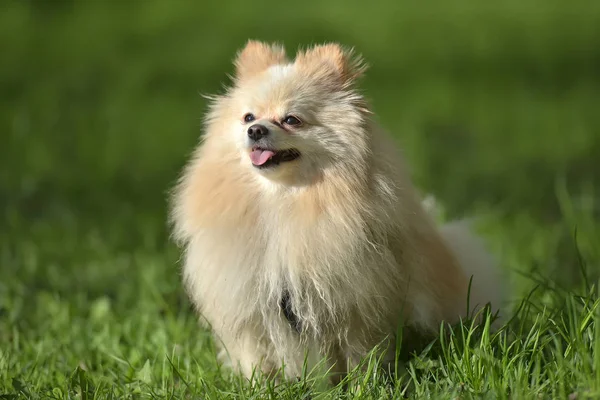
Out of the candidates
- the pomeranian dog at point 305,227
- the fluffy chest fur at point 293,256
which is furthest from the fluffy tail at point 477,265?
the fluffy chest fur at point 293,256

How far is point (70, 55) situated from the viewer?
10.2 metres

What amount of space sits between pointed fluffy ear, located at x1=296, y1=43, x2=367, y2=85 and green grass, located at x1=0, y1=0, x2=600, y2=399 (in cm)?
117

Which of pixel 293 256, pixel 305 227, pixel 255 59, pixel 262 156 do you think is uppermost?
pixel 255 59

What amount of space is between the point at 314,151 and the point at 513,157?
4409 mm

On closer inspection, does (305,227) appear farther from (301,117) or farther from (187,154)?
(187,154)

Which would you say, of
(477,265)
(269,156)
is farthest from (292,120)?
(477,265)

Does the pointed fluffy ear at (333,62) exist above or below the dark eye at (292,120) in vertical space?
above

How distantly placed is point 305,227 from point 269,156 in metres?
0.31

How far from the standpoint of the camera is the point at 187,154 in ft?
16.0

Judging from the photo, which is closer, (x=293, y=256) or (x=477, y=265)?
(x=293, y=256)

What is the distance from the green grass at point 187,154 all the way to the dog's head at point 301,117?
0.84 m

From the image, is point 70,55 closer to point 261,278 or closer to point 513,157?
point 513,157

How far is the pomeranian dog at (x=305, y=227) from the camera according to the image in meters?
3.26

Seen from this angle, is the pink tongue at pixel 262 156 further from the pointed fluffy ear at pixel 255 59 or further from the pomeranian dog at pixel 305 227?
the pointed fluffy ear at pixel 255 59
